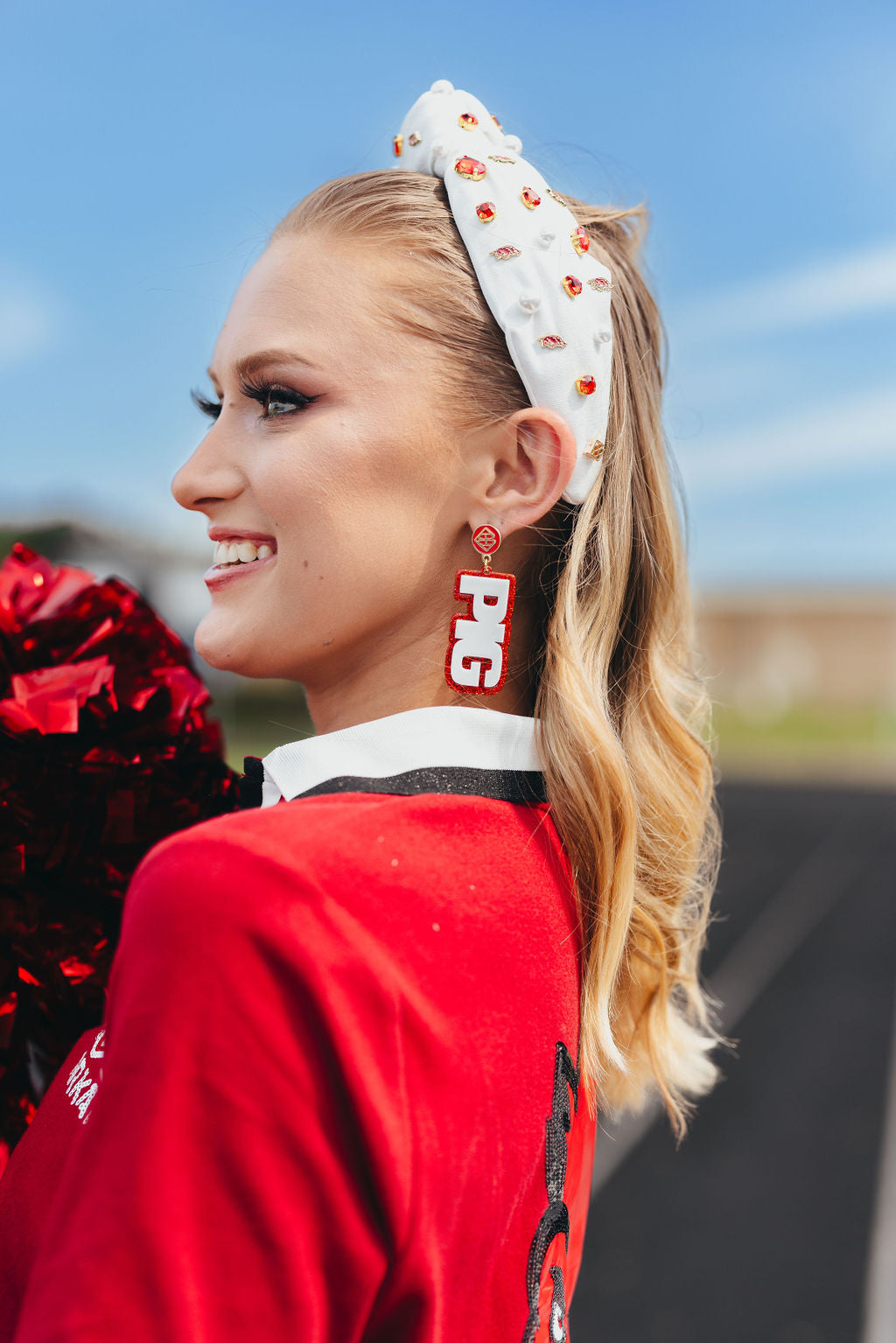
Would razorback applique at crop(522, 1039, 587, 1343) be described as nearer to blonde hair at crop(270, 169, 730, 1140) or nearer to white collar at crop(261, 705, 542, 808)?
blonde hair at crop(270, 169, 730, 1140)

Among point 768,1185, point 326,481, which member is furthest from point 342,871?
point 768,1185

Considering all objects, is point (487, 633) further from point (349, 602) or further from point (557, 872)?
point (557, 872)

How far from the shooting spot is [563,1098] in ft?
3.94

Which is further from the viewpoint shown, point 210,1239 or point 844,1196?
point 844,1196

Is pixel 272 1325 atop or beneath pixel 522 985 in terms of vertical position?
beneath

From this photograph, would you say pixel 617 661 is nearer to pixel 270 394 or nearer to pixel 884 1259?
pixel 270 394

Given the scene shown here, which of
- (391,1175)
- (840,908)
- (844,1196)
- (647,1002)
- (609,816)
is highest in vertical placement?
(609,816)

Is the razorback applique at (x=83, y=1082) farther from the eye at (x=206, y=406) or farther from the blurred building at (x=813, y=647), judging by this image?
the blurred building at (x=813, y=647)

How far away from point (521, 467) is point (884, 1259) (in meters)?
5.23

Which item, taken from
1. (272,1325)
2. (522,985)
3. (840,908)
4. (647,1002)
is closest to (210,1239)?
(272,1325)

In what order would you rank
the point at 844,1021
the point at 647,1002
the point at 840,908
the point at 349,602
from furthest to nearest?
the point at 840,908 < the point at 844,1021 < the point at 647,1002 < the point at 349,602

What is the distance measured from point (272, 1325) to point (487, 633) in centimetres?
74

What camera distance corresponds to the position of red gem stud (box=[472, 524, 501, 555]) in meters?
1.35

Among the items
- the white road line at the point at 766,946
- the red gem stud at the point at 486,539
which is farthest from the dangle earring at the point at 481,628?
the white road line at the point at 766,946
